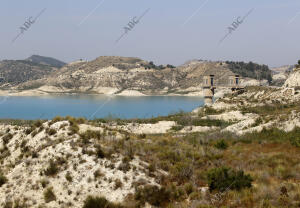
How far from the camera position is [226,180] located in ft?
35.0

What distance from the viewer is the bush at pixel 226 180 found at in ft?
34.3

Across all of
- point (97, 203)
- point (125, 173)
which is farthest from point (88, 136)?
point (97, 203)

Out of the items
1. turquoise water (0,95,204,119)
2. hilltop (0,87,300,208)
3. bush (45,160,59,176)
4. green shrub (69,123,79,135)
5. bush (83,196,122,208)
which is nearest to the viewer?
bush (83,196,122,208)

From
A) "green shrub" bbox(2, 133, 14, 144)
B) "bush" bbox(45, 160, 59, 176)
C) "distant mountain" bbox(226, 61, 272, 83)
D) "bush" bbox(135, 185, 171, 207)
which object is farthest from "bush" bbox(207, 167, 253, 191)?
"distant mountain" bbox(226, 61, 272, 83)

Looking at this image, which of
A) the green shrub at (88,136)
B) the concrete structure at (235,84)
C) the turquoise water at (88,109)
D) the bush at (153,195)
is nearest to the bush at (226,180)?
the bush at (153,195)

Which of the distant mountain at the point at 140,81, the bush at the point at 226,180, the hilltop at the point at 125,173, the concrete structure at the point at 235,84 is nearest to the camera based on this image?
the hilltop at the point at 125,173

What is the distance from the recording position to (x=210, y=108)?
54.4m

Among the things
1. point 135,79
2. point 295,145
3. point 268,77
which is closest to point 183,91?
point 135,79

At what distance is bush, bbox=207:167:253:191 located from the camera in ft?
34.3

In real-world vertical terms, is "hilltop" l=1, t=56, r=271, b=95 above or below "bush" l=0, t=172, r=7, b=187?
above

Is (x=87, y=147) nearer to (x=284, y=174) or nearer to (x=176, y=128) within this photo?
(x=284, y=174)

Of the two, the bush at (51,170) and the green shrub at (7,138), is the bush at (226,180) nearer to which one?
the bush at (51,170)

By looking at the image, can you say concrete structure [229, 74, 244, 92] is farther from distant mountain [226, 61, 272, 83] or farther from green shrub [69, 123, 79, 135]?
distant mountain [226, 61, 272, 83]

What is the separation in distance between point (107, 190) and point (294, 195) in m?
6.38
